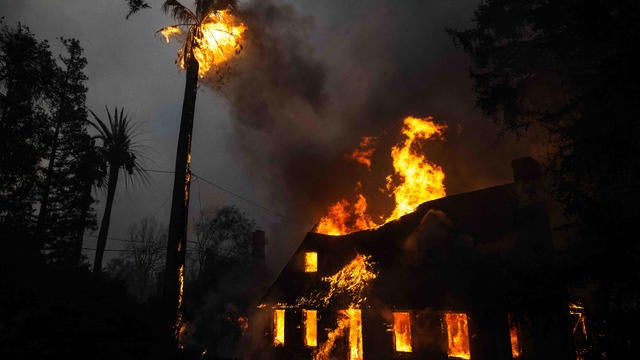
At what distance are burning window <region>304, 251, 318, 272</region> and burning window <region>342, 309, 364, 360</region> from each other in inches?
149

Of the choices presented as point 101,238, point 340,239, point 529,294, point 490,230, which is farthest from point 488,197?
point 101,238

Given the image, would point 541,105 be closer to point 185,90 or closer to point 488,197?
point 488,197

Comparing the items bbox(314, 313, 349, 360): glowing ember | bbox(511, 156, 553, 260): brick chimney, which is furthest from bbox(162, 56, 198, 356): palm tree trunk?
bbox(511, 156, 553, 260): brick chimney

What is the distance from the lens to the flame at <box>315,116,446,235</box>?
905 inches

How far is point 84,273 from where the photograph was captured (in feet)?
48.9

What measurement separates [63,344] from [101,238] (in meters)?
18.0

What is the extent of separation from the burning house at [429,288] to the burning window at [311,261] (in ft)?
0.41

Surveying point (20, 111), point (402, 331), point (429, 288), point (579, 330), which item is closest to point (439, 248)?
point (429, 288)

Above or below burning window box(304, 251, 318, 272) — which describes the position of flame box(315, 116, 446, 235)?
above

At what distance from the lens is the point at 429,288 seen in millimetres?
15164

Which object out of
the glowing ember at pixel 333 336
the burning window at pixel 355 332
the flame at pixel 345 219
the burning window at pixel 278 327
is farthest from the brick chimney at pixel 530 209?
the burning window at pixel 278 327

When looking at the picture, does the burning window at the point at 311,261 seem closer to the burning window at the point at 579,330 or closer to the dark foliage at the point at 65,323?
the dark foliage at the point at 65,323

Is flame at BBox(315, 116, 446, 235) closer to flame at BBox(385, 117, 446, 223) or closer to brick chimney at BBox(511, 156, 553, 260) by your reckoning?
flame at BBox(385, 117, 446, 223)

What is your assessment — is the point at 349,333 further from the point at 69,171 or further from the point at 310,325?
the point at 69,171
